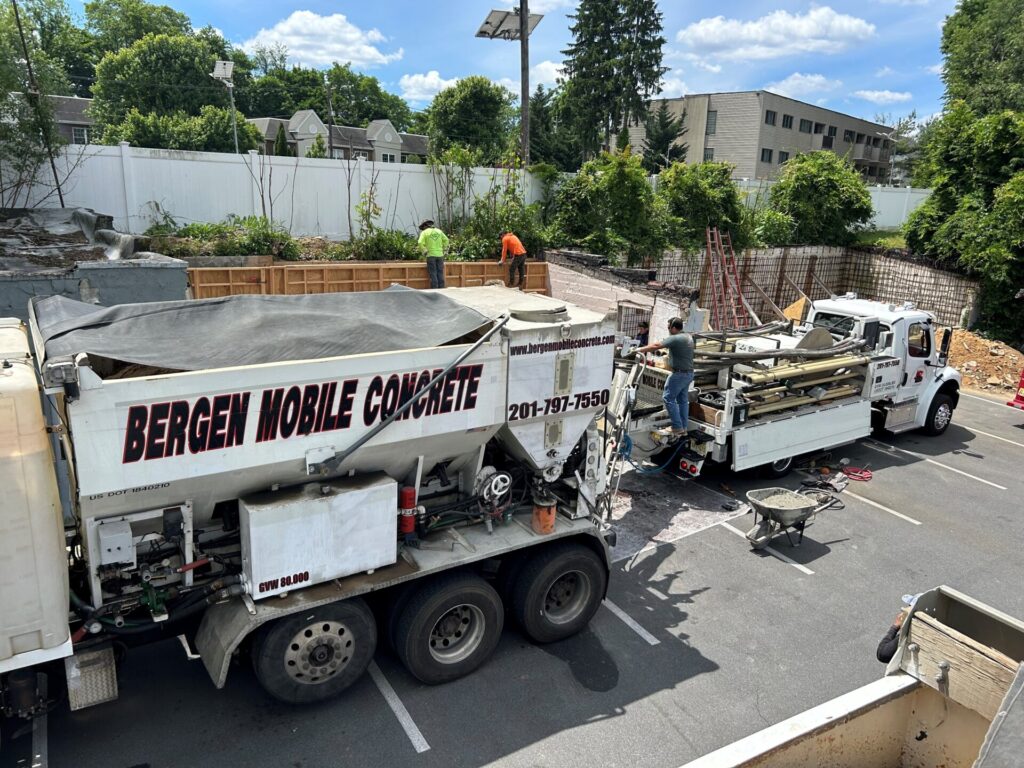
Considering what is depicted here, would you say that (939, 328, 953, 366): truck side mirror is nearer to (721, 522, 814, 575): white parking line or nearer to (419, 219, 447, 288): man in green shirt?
(721, 522, 814, 575): white parking line

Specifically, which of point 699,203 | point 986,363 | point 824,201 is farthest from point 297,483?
point 824,201

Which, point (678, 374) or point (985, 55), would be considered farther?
point (985, 55)

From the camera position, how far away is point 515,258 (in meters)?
17.4

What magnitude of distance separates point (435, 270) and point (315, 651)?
1178 centimetres

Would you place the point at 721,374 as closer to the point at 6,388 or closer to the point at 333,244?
the point at 6,388

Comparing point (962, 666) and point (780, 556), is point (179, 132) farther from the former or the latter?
point (962, 666)

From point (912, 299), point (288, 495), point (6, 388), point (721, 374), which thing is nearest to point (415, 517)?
point (288, 495)

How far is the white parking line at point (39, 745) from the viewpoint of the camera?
496cm

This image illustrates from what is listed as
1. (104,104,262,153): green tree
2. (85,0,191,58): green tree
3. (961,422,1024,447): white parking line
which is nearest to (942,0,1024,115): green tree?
(961,422,1024,447): white parking line

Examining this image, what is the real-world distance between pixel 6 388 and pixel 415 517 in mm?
3001

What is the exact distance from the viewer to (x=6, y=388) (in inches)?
161

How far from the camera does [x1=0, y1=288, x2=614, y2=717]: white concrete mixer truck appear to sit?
435 centimetres

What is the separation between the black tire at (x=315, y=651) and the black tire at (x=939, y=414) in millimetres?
11629

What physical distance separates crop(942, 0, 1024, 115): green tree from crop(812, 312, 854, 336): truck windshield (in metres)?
27.2
